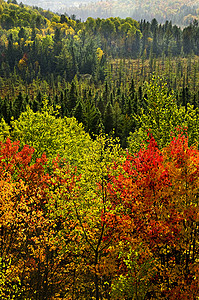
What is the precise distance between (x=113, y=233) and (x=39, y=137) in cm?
2556

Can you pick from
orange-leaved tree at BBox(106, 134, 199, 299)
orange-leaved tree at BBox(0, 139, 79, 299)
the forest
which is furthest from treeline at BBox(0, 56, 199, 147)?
orange-leaved tree at BBox(106, 134, 199, 299)

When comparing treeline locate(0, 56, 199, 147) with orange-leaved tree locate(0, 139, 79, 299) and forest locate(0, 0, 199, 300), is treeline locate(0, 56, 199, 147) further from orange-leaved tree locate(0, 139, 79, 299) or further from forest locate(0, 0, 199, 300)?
forest locate(0, 0, 199, 300)

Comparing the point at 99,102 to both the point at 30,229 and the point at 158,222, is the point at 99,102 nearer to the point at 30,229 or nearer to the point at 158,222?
the point at 30,229

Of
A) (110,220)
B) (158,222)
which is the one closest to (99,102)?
(110,220)

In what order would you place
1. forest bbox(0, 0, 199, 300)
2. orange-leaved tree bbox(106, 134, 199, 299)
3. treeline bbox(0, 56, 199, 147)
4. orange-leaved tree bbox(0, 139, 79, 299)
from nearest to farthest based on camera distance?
orange-leaved tree bbox(106, 134, 199, 299) < forest bbox(0, 0, 199, 300) < orange-leaved tree bbox(0, 139, 79, 299) < treeline bbox(0, 56, 199, 147)

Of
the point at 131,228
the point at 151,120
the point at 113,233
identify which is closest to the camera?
the point at 131,228

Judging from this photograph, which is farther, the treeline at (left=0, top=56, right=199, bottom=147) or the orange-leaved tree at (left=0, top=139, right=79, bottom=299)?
the treeline at (left=0, top=56, right=199, bottom=147)

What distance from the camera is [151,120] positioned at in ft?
97.7

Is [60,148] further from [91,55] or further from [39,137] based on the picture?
[91,55]

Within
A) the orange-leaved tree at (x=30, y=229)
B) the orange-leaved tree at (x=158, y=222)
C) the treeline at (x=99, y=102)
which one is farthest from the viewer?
the treeline at (x=99, y=102)

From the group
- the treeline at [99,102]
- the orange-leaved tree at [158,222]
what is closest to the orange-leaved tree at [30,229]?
the orange-leaved tree at [158,222]

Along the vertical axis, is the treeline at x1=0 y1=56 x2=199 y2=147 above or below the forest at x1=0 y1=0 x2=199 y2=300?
above

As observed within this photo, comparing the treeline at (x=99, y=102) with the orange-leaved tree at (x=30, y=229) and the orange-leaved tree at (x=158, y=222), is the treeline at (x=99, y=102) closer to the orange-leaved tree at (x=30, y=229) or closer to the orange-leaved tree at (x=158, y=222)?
the orange-leaved tree at (x=30, y=229)

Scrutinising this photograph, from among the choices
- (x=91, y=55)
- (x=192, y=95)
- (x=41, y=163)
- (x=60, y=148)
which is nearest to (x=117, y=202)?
(x=41, y=163)
